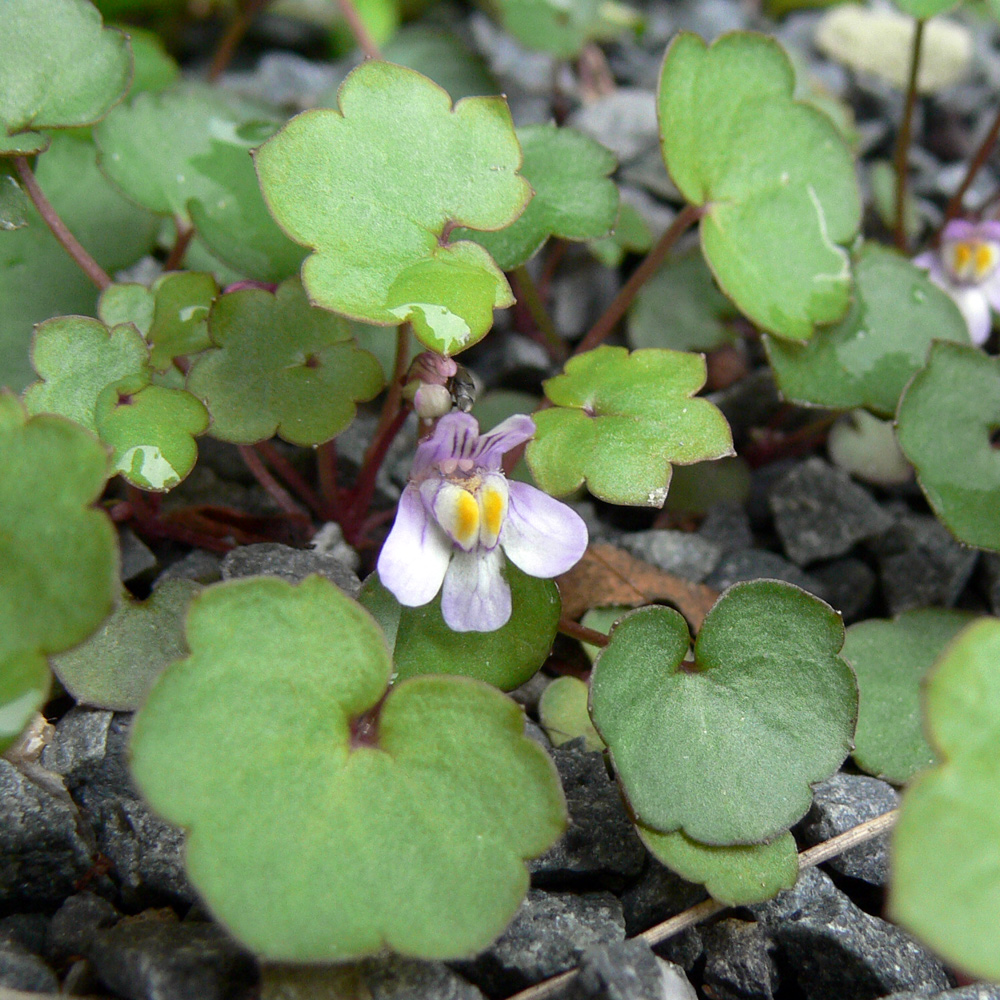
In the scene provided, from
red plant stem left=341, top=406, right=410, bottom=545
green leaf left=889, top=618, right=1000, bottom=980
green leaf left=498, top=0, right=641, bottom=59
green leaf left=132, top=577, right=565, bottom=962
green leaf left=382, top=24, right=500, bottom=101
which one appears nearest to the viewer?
green leaf left=889, top=618, right=1000, bottom=980

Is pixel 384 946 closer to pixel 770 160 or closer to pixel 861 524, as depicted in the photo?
pixel 861 524

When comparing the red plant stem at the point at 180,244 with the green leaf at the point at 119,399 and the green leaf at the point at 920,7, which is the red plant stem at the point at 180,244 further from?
the green leaf at the point at 920,7

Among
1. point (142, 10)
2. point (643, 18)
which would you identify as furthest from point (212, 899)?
point (643, 18)

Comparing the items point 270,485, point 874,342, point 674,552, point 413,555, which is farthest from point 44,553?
point 874,342

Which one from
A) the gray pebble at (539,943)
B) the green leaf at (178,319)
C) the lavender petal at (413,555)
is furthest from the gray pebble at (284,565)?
the gray pebble at (539,943)

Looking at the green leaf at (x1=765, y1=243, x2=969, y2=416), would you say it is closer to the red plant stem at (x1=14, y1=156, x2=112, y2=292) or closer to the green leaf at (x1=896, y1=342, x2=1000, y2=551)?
the green leaf at (x1=896, y1=342, x2=1000, y2=551)

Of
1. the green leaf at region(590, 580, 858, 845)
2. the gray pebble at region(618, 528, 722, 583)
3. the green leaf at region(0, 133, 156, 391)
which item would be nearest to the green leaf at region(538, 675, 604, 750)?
the green leaf at region(590, 580, 858, 845)

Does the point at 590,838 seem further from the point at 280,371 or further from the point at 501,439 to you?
the point at 280,371
